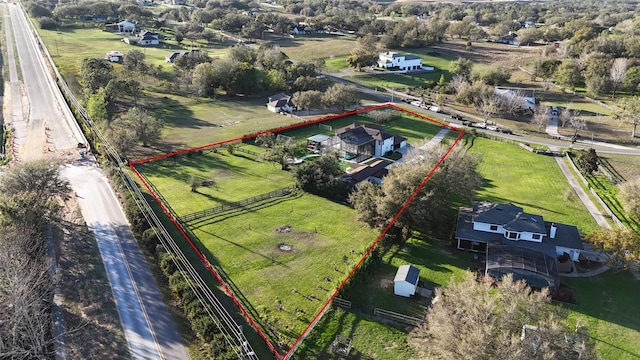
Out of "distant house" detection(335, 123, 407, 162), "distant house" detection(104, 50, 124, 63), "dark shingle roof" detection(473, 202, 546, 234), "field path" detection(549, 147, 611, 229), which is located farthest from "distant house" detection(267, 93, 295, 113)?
"dark shingle roof" detection(473, 202, 546, 234)

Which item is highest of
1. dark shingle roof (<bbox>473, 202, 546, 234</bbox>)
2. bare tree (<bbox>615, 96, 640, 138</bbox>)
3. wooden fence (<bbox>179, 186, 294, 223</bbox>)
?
bare tree (<bbox>615, 96, 640, 138</bbox>)

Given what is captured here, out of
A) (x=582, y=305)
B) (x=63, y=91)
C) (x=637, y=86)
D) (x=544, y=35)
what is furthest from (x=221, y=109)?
(x=544, y=35)

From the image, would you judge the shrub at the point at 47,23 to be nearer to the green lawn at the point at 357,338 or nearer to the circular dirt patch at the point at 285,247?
the circular dirt patch at the point at 285,247

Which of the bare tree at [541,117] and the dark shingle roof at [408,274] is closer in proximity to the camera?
the dark shingle roof at [408,274]

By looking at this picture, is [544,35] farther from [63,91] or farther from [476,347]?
[476,347]

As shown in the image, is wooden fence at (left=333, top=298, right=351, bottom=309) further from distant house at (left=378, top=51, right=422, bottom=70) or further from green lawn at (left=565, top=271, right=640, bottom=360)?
distant house at (left=378, top=51, right=422, bottom=70)

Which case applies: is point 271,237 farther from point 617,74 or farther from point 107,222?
point 617,74

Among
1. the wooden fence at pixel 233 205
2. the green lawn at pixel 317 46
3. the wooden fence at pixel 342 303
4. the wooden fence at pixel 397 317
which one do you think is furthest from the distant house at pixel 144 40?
the wooden fence at pixel 397 317
